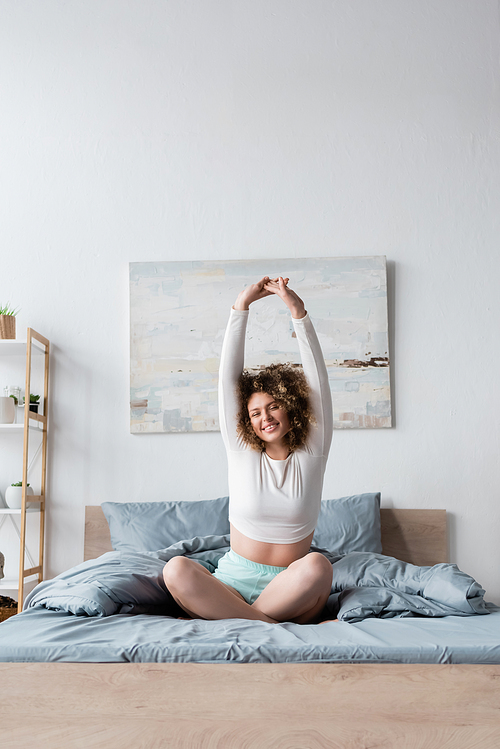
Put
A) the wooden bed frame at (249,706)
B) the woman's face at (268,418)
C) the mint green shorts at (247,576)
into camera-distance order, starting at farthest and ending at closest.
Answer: the woman's face at (268,418) < the mint green shorts at (247,576) < the wooden bed frame at (249,706)

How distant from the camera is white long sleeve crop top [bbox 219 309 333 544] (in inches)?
65.8

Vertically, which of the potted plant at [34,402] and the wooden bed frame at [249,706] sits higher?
the potted plant at [34,402]

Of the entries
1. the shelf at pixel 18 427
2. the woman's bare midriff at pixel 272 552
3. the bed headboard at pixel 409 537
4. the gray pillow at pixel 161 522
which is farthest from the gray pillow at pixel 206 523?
the woman's bare midriff at pixel 272 552

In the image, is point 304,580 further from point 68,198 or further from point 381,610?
point 68,198

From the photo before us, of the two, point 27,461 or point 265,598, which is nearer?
point 265,598

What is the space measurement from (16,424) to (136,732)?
161cm

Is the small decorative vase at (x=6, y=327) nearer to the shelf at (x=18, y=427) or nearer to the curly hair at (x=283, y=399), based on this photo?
the shelf at (x=18, y=427)

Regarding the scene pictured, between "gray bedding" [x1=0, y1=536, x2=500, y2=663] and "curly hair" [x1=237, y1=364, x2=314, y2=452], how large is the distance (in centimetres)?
44

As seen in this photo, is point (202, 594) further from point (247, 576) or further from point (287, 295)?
point (287, 295)

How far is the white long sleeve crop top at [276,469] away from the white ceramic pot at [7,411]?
1105mm

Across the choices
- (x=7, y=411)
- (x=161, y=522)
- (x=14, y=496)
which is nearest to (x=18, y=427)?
(x=7, y=411)

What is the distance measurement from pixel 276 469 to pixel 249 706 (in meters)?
0.74

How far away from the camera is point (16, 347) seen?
2.49 metres

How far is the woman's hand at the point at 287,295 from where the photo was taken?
5.68ft
